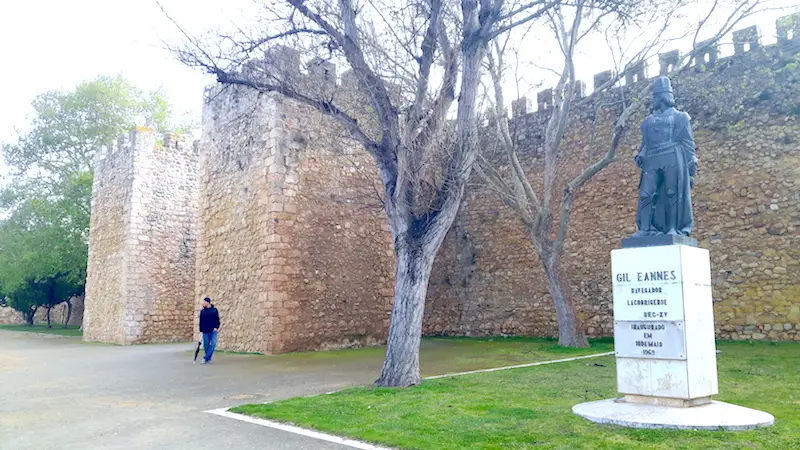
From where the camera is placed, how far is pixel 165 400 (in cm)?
728

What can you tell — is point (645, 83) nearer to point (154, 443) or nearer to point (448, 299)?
point (448, 299)

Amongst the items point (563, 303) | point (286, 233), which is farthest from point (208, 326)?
point (563, 303)

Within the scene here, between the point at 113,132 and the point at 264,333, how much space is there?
1590cm

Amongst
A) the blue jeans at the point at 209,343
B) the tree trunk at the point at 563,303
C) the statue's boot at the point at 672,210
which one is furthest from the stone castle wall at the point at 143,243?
the statue's boot at the point at 672,210

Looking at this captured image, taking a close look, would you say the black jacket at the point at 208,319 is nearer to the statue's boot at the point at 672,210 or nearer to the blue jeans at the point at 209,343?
the blue jeans at the point at 209,343

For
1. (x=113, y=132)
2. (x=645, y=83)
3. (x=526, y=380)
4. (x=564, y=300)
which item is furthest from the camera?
(x=113, y=132)

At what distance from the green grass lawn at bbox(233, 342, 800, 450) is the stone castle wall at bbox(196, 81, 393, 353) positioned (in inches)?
231

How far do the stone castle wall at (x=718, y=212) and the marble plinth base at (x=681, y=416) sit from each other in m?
7.84

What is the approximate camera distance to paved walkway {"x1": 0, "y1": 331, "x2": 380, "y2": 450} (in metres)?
5.20

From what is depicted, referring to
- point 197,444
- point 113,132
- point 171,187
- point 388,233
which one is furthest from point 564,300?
point 113,132

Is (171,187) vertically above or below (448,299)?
above

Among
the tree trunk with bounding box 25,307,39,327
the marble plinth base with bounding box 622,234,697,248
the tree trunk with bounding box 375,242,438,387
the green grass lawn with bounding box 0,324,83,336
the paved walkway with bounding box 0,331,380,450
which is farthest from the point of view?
the tree trunk with bounding box 25,307,39,327

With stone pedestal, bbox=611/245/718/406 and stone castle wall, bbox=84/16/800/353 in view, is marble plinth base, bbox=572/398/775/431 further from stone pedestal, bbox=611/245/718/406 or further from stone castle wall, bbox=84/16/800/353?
stone castle wall, bbox=84/16/800/353

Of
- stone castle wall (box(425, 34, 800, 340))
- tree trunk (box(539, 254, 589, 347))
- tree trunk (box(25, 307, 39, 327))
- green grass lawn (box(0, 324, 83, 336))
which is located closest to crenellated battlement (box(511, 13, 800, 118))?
stone castle wall (box(425, 34, 800, 340))
